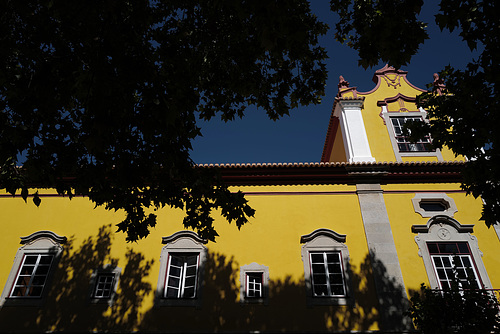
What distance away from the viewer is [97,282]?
9.19 m

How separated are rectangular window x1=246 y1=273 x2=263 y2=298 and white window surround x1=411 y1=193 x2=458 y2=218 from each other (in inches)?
190

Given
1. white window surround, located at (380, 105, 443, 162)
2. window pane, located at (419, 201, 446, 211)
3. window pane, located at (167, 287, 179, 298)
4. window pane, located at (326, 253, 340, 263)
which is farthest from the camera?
white window surround, located at (380, 105, 443, 162)

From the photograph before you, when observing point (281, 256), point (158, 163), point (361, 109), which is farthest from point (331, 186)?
point (158, 163)

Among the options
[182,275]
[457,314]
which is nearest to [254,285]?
[182,275]

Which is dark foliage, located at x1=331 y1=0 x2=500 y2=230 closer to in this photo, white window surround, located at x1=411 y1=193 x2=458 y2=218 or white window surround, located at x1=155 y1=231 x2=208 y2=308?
white window surround, located at x1=411 y1=193 x2=458 y2=218

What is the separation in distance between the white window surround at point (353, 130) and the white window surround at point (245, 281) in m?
4.73

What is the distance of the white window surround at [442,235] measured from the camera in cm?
914

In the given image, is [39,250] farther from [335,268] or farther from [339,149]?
[339,149]

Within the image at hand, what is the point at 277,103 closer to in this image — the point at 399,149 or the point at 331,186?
the point at 331,186

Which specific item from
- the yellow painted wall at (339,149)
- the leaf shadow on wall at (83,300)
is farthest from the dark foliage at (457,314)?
the yellow painted wall at (339,149)

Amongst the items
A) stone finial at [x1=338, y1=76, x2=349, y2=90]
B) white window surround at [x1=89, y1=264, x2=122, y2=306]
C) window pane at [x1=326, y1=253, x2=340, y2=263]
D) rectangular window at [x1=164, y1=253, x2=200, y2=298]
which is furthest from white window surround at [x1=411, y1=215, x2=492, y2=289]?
white window surround at [x1=89, y1=264, x2=122, y2=306]

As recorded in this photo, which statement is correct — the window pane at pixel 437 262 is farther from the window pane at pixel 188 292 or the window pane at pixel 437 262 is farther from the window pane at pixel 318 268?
the window pane at pixel 188 292

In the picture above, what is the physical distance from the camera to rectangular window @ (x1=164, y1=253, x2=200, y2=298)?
29.6 ft

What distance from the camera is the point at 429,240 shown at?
953 centimetres
